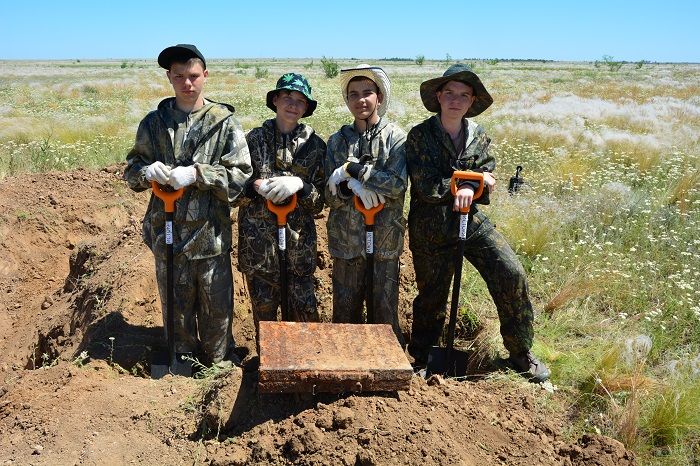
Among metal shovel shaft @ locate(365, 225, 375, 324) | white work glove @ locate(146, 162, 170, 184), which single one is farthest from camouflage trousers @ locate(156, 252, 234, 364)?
metal shovel shaft @ locate(365, 225, 375, 324)

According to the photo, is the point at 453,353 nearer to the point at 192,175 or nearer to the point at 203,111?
the point at 192,175

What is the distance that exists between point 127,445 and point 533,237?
4.59 m

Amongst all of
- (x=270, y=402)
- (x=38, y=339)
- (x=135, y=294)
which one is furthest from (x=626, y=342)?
(x=38, y=339)

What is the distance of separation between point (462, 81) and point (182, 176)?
1.90 meters

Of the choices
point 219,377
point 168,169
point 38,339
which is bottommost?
point 38,339

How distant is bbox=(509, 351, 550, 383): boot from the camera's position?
3.79 meters

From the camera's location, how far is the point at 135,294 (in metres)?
4.71

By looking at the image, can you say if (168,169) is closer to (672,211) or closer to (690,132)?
(672,211)

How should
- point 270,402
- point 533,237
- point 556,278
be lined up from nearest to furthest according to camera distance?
point 270,402
point 556,278
point 533,237

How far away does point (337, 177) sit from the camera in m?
3.53

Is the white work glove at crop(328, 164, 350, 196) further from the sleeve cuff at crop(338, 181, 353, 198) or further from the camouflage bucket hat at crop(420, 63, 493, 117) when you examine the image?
the camouflage bucket hat at crop(420, 63, 493, 117)

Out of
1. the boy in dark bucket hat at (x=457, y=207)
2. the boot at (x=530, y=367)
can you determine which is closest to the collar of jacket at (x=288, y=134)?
the boy in dark bucket hat at (x=457, y=207)

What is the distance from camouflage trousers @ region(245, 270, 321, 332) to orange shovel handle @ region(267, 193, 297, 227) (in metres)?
0.48

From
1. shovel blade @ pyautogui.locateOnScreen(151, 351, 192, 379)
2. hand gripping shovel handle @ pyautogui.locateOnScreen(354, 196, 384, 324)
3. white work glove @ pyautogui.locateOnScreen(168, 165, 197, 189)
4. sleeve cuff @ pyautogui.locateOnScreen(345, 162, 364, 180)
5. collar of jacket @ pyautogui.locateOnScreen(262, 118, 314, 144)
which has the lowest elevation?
shovel blade @ pyautogui.locateOnScreen(151, 351, 192, 379)
